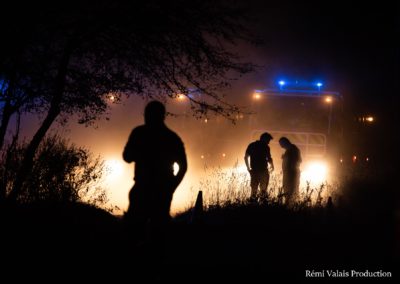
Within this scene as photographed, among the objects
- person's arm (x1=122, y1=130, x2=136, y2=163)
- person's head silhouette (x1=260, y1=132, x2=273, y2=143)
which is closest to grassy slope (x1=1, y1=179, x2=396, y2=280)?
person's arm (x1=122, y1=130, x2=136, y2=163)

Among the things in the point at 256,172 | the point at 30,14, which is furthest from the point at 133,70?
the point at 256,172

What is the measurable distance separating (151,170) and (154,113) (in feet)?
1.95

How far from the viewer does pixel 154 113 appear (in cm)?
430

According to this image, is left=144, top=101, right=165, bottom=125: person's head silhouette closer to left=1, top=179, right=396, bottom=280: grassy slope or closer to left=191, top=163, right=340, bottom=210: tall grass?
left=1, top=179, right=396, bottom=280: grassy slope

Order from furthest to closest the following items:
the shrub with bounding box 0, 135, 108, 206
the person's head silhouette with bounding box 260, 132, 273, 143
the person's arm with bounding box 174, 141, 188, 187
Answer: the person's head silhouette with bounding box 260, 132, 273, 143, the shrub with bounding box 0, 135, 108, 206, the person's arm with bounding box 174, 141, 188, 187

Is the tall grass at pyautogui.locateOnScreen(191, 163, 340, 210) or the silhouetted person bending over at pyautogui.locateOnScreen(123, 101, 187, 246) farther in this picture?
the tall grass at pyautogui.locateOnScreen(191, 163, 340, 210)

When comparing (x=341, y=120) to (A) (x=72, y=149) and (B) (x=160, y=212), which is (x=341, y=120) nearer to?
(A) (x=72, y=149)

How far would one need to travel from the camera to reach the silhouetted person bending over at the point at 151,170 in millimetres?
4344

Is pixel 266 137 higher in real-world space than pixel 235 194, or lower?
higher

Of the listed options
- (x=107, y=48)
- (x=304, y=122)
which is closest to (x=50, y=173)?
(x=107, y=48)

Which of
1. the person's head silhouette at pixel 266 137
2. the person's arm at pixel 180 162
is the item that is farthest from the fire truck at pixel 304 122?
the person's arm at pixel 180 162

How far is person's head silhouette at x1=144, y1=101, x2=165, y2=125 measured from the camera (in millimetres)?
4297

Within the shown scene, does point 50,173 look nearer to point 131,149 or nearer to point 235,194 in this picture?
point 235,194

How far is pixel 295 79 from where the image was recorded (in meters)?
15.0
